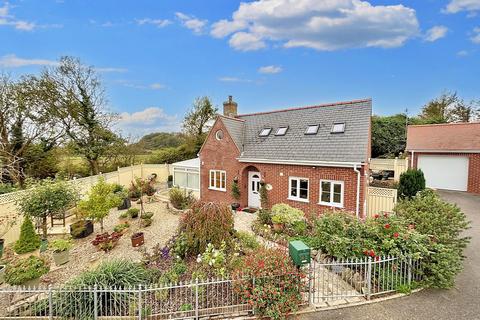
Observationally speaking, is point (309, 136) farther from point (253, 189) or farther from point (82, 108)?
point (82, 108)

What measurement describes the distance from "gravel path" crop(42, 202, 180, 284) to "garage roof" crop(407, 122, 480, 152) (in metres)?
21.5

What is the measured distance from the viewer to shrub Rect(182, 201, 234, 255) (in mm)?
8133

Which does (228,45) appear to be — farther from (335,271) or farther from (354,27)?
(335,271)

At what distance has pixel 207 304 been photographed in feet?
19.1

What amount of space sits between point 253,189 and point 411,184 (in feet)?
33.0

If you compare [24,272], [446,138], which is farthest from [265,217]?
[446,138]

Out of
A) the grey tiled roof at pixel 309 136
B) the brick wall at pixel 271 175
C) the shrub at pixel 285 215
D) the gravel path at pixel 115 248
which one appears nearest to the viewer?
the gravel path at pixel 115 248

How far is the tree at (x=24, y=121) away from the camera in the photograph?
63.5 ft

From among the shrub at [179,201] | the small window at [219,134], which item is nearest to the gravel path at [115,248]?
the shrub at [179,201]

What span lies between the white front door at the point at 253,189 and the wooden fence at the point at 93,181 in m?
10.0

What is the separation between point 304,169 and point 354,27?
860 centimetres

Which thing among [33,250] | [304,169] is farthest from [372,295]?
[33,250]

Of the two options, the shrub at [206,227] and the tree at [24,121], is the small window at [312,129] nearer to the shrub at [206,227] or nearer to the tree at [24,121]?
the shrub at [206,227]

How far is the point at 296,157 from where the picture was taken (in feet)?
44.6
